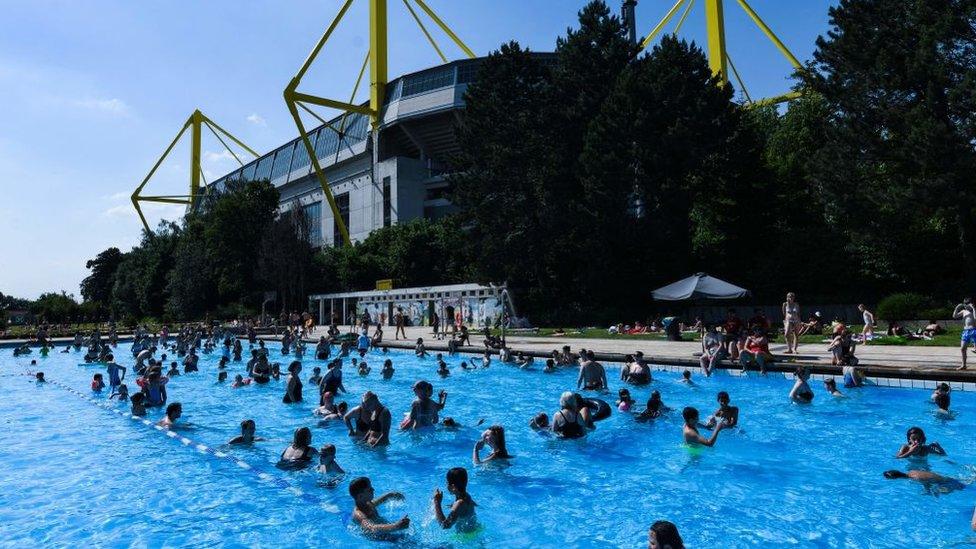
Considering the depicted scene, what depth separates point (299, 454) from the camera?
9.77 m

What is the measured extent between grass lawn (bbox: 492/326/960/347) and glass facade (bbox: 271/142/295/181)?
67.1m

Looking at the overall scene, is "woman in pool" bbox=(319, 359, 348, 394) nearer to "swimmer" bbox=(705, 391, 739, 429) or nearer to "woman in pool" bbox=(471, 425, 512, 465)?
"woman in pool" bbox=(471, 425, 512, 465)

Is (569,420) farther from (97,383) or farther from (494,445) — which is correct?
(97,383)

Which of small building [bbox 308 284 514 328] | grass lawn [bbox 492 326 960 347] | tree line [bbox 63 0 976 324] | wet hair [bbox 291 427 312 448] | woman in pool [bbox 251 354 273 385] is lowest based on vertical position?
wet hair [bbox 291 427 312 448]

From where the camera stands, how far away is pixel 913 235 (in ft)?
97.9

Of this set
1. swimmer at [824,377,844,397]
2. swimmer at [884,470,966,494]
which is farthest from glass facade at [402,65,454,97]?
swimmer at [884,470,966,494]

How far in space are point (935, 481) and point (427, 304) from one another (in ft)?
120

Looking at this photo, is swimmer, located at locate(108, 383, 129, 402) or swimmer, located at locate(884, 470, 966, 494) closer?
swimmer, located at locate(884, 470, 966, 494)

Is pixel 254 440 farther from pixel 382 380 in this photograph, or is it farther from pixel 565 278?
pixel 565 278

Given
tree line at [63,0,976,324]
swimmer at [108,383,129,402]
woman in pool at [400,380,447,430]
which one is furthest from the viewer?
tree line at [63,0,976,324]

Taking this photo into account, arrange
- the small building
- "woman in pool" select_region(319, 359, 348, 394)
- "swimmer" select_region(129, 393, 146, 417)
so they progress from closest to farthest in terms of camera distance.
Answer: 1. "swimmer" select_region(129, 393, 146, 417)
2. "woman in pool" select_region(319, 359, 348, 394)
3. the small building

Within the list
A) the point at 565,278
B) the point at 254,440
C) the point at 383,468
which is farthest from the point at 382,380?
the point at 565,278

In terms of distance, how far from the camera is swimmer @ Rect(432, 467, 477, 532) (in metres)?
7.08

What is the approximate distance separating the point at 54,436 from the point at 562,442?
11.1 metres
